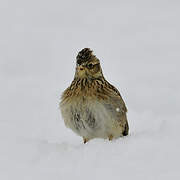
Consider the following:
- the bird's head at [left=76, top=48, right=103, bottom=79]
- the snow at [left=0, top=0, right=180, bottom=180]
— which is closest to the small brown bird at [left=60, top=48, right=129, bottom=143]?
the bird's head at [left=76, top=48, right=103, bottom=79]

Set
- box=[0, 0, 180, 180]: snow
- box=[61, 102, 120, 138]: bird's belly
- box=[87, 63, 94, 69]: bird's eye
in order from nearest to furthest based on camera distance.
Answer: box=[0, 0, 180, 180]: snow < box=[61, 102, 120, 138]: bird's belly < box=[87, 63, 94, 69]: bird's eye

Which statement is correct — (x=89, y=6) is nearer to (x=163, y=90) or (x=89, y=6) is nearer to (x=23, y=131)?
(x=163, y=90)

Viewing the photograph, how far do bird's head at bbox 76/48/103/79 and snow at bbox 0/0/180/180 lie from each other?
1086 millimetres

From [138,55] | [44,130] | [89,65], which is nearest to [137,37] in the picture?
[138,55]

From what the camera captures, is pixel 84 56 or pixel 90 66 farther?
pixel 90 66

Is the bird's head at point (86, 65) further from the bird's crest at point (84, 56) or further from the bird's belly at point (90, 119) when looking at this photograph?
the bird's belly at point (90, 119)

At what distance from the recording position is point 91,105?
8875mm

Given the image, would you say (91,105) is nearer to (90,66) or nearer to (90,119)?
(90,119)

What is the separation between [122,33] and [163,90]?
6.66m

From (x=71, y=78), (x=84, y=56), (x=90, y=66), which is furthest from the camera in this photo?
(x=71, y=78)

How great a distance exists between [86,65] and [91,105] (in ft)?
2.19


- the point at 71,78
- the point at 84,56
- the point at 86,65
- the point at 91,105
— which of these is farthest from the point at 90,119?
the point at 71,78

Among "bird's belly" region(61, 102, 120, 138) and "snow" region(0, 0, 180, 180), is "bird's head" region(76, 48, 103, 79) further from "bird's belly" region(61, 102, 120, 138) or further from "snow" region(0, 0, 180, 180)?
"snow" region(0, 0, 180, 180)

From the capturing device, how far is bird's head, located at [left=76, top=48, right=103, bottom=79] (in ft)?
29.9
